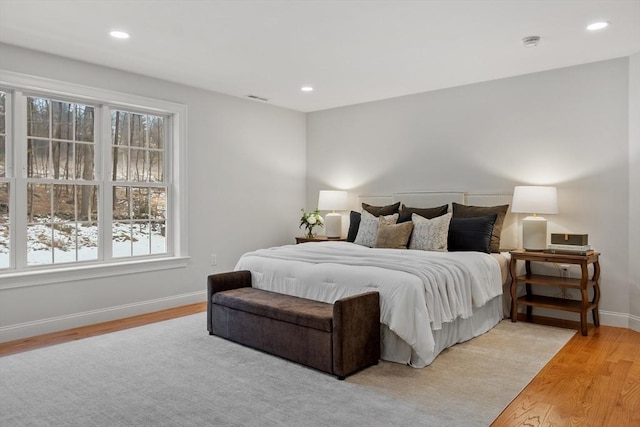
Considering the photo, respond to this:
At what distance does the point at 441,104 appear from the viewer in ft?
17.1

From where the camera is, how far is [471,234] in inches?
170

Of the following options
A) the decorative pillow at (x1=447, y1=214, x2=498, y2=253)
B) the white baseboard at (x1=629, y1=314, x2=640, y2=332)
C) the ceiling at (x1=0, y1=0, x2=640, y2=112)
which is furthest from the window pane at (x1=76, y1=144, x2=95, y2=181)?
the white baseboard at (x1=629, y1=314, x2=640, y2=332)

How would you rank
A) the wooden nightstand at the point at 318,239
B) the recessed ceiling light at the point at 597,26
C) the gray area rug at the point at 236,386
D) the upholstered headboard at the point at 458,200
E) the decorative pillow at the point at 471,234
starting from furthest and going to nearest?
the wooden nightstand at the point at 318,239
the upholstered headboard at the point at 458,200
the decorative pillow at the point at 471,234
the recessed ceiling light at the point at 597,26
the gray area rug at the point at 236,386

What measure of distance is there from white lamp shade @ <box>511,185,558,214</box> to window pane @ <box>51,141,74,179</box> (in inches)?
168

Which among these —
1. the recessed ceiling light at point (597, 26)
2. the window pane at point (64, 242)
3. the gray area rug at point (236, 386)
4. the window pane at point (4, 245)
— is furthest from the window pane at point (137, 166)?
the recessed ceiling light at point (597, 26)

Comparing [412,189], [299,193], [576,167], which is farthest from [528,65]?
[299,193]

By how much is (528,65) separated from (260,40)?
2.57 m

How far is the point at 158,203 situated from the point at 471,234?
3.34 m

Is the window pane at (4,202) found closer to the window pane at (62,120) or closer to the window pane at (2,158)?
the window pane at (2,158)

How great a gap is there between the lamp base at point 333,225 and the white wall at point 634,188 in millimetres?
3175

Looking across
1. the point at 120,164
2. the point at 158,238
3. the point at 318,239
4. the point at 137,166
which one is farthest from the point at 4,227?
the point at 318,239

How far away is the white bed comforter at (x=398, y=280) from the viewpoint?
9.66ft

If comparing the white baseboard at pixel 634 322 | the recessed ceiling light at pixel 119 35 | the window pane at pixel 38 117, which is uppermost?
the recessed ceiling light at pixel 119 35

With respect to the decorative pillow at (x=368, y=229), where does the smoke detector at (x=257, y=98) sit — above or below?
above
